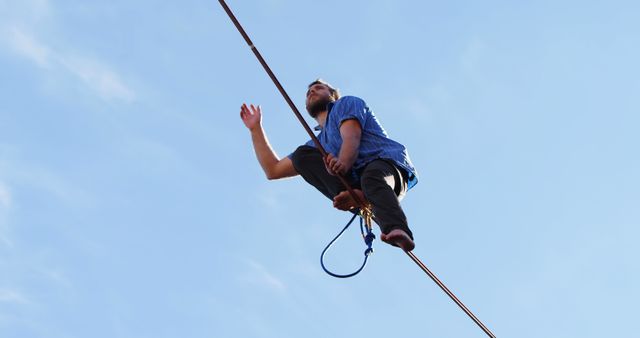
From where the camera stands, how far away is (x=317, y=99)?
11.1 meters

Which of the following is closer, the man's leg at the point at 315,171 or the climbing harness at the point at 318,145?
the climbing harness at the point at 318,145

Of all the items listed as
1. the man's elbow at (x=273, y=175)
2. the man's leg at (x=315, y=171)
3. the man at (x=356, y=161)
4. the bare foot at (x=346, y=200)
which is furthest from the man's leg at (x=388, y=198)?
the man's elbow at (x=273, y=175)

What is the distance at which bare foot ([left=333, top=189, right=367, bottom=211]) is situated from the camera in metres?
10.4

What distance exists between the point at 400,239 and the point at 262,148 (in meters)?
2.30

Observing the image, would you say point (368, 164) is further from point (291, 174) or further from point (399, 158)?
point (291, 174)

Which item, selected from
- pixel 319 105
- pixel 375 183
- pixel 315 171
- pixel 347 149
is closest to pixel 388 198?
pixel 375 183

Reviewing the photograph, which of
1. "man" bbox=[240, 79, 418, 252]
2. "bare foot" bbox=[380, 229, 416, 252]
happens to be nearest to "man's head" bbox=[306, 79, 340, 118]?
"man" bbox=[240, 79, 418, 252]

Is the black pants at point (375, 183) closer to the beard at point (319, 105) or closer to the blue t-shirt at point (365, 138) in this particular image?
the blue t-shirt at point (365, 138)

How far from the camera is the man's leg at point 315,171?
34.6 ft

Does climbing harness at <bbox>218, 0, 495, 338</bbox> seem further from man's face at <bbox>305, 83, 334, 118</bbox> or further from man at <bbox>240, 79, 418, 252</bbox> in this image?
man's face at <bbox>305, 83, 334, 118</bbox>

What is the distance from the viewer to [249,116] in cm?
1164

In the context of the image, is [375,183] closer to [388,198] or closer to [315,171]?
[388,198]

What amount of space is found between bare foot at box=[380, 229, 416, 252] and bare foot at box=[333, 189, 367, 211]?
27.4 inches

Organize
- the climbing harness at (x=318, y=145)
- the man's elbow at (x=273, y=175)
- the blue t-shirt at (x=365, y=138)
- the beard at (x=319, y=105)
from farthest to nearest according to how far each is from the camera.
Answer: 1. the man's elbow at (x=273, y=175)
2. the beard at (x=319, y=105)
3. the blue t-shirt at (x=365, y=138)
4. the climbing harness at (x=318, y=145)
